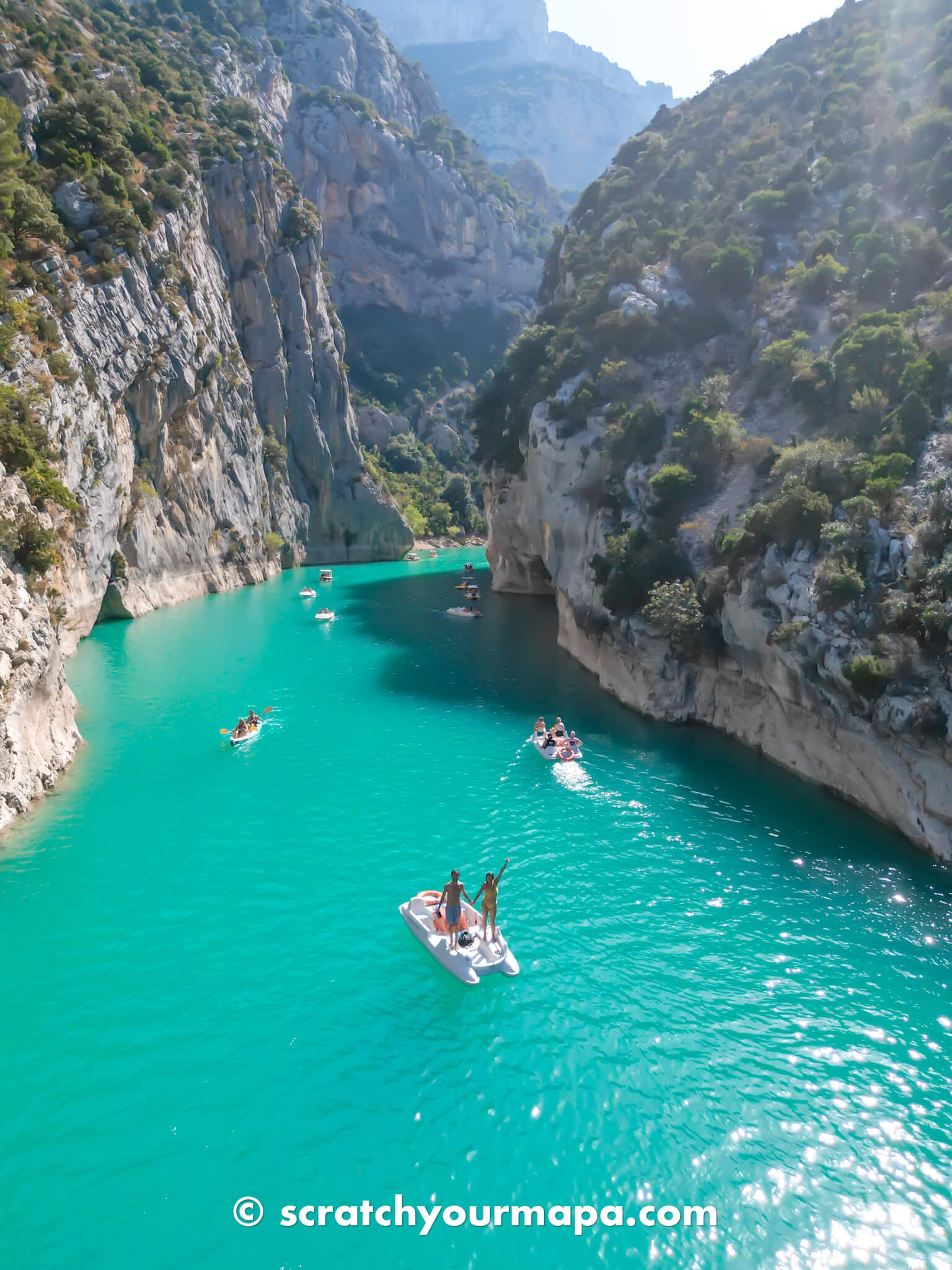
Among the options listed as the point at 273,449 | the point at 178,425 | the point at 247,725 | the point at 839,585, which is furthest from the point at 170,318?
the point at 839,585

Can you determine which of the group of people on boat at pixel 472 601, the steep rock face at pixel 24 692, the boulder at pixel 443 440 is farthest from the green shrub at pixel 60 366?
the boulder at pixel 443 440

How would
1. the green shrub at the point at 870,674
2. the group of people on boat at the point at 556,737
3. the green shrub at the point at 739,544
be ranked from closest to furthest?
the green shrub at the point at 870,674 → the group of people on boat at the point at 556,737 → the green shrub at the point at 739,544

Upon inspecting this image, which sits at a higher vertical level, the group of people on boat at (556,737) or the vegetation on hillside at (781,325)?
the vegetation on hillside at (781,325)

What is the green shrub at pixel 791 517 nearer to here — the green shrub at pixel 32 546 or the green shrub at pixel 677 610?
the green shrub at pixel 677 610

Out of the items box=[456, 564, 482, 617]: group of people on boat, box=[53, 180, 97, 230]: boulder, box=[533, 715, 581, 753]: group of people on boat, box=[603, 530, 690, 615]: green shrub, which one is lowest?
box=[533, 715, 581, 753]: group of people on boat

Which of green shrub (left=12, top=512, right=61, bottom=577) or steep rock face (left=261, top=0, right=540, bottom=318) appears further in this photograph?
steep rock face (left=261, top=0, right=540, bottom=318)

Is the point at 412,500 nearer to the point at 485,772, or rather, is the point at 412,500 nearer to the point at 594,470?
the point at 594,470

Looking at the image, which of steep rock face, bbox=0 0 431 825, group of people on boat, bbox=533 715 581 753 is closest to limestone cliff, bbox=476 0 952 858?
group of people on boat, bbox=533 715 581 753

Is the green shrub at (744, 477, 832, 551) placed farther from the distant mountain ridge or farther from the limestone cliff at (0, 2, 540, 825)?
the distant mountain ridge
